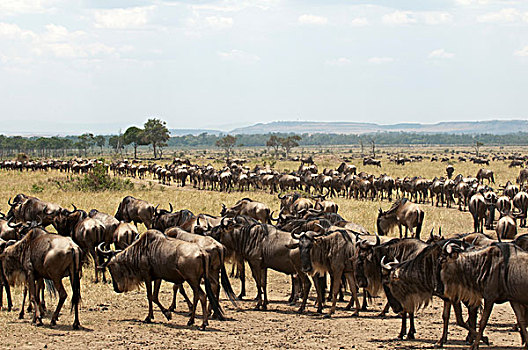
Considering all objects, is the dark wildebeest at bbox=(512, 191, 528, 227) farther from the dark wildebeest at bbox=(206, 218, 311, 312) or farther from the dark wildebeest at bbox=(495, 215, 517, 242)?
the dark wildebeest at bbox=(206, 218, 311, 312)

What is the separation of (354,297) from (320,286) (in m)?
0.72

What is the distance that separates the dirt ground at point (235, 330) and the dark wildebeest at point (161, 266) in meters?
0.50

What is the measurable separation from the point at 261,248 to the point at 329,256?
1.41 m

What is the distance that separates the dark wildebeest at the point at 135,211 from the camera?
1777 centimetres


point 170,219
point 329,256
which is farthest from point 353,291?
point 170,219

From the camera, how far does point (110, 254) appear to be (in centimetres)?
1040

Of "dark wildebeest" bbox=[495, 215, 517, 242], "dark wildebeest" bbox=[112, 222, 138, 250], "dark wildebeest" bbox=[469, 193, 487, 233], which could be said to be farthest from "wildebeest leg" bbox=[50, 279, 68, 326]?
"dark wildebeest" bbox=[469, 193, 487, 233]

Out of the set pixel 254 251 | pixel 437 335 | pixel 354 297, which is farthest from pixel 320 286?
pixel 437 335

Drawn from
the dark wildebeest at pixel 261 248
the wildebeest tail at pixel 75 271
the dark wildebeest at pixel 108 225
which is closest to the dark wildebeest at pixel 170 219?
the dark wildebeest at pixel 108 225

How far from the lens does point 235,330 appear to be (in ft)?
31.0

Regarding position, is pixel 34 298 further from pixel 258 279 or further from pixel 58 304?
pixel 258 279

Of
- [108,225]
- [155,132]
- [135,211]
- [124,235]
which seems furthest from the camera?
[155,132]

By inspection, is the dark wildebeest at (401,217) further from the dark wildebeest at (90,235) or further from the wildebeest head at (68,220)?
the wildebeest head at (68,220)

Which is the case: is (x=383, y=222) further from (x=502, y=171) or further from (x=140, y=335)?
(x=502, y=171)
